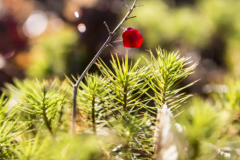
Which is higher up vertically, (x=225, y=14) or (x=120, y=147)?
(x=225, y=14)

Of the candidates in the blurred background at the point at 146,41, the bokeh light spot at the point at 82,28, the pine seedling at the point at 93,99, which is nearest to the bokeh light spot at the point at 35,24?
the blurred background at the point at 146,41

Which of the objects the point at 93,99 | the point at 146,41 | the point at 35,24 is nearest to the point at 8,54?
the point at 35,24

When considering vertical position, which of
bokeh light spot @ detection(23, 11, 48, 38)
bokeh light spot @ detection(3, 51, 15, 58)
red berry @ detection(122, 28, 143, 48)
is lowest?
red berry @ detection(122, 28, 143, 48)

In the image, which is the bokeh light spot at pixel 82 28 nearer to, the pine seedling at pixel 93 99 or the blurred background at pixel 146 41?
the blurred background at pixel 146 41

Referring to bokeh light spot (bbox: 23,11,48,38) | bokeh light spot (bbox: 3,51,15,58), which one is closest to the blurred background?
bokeh light spot (bbox: 3,51,15,58)

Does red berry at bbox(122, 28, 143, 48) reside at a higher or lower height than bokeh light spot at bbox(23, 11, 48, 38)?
lower

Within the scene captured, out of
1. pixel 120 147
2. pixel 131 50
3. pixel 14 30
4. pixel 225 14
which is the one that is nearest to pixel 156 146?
pixel 120 147

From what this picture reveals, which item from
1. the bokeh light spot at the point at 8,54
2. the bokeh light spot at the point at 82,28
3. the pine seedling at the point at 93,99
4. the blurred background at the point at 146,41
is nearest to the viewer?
the pine seedling at the point at 93,99

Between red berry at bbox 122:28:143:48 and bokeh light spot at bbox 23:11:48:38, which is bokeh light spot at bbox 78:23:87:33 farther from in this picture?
red berry at bbox 122:28:143:48

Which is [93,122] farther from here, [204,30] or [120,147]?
[204,30]

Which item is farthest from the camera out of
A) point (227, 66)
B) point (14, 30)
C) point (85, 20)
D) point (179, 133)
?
point (14, 30)

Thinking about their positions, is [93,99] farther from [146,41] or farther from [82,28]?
[82,28]
